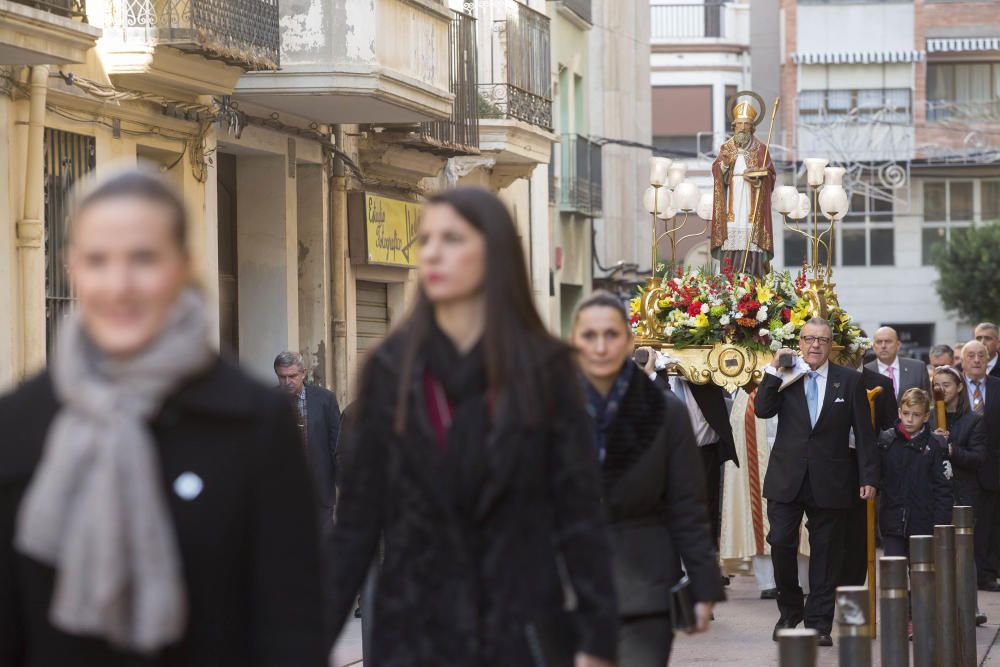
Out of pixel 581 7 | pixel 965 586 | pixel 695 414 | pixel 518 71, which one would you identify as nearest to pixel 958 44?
pixel 581 7

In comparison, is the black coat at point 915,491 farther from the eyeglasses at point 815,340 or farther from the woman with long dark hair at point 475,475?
the woman with long dark hair at point 475,475

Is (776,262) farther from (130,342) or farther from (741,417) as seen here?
(130,342)

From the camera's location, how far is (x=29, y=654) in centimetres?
352

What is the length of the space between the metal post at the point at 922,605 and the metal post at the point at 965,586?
0.95 metres

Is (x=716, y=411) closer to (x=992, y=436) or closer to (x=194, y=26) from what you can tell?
(x=992, y=436)

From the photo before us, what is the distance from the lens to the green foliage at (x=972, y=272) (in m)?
54.4

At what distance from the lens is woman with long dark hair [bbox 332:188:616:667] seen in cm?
451

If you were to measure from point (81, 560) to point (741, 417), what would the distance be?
44.9 ft

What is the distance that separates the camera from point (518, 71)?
24828mm

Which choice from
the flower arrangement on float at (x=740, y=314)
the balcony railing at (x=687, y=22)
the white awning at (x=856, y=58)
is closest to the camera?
the flower arrangement on float at (x=740, y=314)

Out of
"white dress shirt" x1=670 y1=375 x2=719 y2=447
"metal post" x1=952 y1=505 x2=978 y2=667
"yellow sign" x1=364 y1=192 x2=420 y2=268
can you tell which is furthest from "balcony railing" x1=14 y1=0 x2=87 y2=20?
"yellow sign" x1=364 y1=192 x2=420 y2=268

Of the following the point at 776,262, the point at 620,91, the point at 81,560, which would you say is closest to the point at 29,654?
the point at 81,560

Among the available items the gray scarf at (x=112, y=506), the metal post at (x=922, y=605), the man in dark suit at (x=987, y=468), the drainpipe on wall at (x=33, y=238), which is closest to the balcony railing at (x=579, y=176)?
the man in dark suit at (x=987, y=468)

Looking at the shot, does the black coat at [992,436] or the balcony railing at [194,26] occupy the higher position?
the balcony railing at [194,26]
